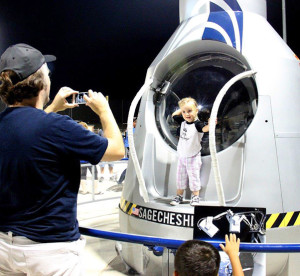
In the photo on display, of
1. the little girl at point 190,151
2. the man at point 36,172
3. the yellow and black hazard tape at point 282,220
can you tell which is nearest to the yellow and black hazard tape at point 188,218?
the yellow and black hazard tape at point 282,220

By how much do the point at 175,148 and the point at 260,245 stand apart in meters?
1.60

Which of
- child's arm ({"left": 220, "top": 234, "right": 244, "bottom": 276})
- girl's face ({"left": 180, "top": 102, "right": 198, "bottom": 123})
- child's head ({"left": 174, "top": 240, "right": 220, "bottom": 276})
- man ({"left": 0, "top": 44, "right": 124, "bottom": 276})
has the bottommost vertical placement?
child's arm ({"left": 220, "top": 234, "right": 244, "bottom": 276})

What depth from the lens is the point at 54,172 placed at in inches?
50.8

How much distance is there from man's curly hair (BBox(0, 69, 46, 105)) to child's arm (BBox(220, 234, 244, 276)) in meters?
1.21

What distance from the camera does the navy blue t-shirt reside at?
1256mm

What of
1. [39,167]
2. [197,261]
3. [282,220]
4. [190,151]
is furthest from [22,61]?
[282,220]

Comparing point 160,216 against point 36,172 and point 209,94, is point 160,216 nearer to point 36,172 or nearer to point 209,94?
point 209,94

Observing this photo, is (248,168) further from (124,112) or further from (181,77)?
(124,112)

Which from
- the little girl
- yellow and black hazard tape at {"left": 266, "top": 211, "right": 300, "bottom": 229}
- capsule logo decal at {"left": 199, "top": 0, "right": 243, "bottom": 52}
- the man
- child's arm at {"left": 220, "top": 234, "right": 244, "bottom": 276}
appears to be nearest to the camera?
the man

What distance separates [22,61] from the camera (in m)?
1.30

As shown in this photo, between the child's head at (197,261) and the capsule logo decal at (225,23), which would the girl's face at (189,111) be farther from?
the child's head at (197,261)

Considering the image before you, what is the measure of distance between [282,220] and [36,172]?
2.16 metres

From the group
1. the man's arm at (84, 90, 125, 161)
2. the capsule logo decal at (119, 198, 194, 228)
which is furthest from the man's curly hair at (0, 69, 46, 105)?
the capsule logo decal at (119, 198, 194, 228)

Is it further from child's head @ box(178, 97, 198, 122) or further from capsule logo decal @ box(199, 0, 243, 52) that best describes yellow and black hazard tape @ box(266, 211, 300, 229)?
capsule logo decal @ box(199, 0, 243, 52)
